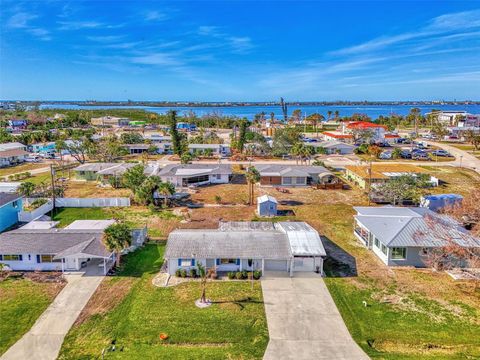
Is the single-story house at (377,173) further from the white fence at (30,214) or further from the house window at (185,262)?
the white fence at (30,214)

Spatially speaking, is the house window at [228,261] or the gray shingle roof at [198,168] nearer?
the house window at [228,261]

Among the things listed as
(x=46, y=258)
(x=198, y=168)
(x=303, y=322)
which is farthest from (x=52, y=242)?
(x=198, y=168)

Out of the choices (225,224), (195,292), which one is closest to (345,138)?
(225,224)

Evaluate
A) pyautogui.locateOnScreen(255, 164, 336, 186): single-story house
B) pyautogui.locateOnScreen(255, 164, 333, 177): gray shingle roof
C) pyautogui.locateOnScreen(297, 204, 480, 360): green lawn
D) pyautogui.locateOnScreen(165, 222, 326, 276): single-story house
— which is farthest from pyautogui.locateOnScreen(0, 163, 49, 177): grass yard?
pyautogui.locateOnScreen(297, 204, 480, 360): green lawn

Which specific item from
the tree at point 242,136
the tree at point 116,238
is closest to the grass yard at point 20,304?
the tree at point 116,238

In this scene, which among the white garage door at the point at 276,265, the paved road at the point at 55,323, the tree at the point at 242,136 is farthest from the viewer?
the tree at the point at 242,136

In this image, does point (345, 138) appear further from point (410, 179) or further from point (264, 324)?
point (264, 324)

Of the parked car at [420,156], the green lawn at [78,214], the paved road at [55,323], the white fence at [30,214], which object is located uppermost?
the parked car at [420,156]
